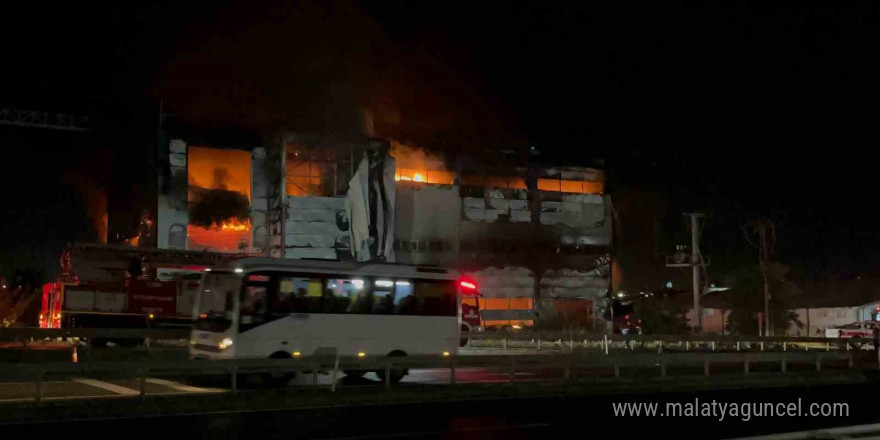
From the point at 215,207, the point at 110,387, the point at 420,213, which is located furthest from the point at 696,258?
the point at 110,387

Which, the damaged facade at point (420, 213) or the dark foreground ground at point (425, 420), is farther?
the damaged facade at point (420, 213)

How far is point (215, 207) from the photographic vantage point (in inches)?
1897

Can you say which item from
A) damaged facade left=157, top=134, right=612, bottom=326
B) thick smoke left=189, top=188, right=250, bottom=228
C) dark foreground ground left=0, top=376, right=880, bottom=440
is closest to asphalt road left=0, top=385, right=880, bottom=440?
dark foreground ground left=0, top=376, right=880, bottom=440

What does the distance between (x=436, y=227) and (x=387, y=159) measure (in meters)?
6.46

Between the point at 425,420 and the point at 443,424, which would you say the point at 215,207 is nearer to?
the point at 425,420

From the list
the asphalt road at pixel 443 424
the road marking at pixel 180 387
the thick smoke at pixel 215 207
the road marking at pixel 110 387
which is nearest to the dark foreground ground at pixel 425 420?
the asphalt road at pixel 443 424

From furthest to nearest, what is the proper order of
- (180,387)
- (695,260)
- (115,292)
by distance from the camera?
(695,260)
(115,292)
(180,387)

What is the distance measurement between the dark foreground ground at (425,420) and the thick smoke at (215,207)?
33.9 metres

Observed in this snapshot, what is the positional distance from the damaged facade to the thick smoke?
6 cm

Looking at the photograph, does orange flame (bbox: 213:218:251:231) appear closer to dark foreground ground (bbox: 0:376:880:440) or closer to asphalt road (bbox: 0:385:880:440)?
dark foreground ground (bbox: 0:376:880:440)

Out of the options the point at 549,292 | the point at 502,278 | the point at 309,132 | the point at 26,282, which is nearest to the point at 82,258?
the point at 309,132

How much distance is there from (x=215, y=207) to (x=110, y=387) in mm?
31223

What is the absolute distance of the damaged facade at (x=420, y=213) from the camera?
4881 cm

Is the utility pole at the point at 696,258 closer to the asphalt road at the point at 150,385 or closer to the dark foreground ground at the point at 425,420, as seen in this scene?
the asphalt road at the point at 150,385
